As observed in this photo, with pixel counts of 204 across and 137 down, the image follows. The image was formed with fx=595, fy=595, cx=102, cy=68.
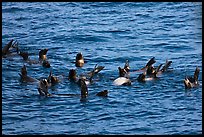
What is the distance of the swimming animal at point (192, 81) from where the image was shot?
2006 centimetres

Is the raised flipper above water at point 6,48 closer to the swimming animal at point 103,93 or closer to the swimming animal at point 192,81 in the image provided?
the swimming animal at point 103,93

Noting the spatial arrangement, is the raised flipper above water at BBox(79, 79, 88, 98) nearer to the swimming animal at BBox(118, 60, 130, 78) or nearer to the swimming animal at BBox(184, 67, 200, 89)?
Result: the swimming animal at BBox(118, 60, 130, 78)

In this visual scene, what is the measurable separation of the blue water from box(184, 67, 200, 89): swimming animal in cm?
22

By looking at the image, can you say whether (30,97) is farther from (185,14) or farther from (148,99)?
(185,14)

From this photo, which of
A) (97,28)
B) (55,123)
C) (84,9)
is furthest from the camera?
(84,9)

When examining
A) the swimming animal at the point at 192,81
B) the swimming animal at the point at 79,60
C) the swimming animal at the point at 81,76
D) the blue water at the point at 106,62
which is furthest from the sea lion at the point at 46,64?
the swimming animal at the point at 192,81

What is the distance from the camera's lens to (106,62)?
23406 mm

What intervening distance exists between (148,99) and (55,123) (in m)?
3.41

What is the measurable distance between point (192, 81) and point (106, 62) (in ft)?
13.7

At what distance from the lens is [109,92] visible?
1988cm

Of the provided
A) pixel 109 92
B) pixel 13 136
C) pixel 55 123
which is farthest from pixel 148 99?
pixel 13 136

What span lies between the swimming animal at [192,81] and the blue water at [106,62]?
0.71 ft

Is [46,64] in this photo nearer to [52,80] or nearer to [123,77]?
[52,80]

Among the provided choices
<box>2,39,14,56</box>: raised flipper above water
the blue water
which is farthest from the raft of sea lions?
<box>2,39,14,56</box>: raised flipper above water
